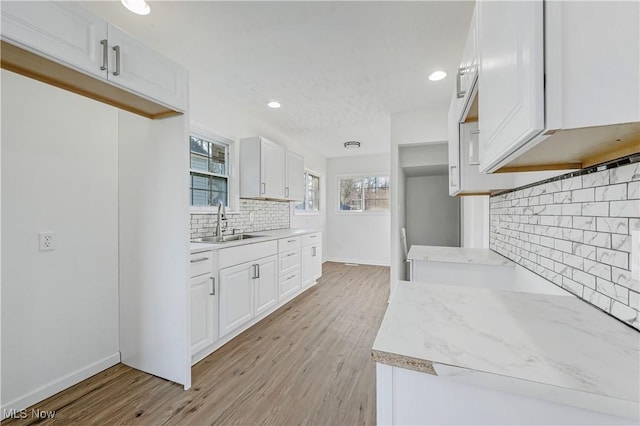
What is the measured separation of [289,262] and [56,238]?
2.17 m

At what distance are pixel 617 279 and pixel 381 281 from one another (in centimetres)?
384

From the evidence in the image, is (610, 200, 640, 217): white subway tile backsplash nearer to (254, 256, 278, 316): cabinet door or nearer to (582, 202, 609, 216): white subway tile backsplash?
(582, 202, 609, 216): white subway tile backsplash

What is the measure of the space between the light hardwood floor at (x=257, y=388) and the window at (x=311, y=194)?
3.08m

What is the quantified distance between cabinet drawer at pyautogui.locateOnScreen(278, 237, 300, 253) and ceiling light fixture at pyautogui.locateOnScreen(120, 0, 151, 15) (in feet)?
7.48

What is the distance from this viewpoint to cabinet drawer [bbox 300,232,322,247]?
3738mm

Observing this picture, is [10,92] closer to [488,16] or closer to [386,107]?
[488,16]

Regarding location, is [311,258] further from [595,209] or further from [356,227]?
[595,209]

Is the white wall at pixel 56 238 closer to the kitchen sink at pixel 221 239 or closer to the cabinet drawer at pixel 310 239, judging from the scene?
the kitchen sink at pixel 221 239

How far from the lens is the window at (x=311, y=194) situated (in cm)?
546

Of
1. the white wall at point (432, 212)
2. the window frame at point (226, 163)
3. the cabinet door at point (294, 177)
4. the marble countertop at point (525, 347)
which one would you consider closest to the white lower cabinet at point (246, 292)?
the window frame at point (226, 163)

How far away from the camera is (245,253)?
2.55 metres

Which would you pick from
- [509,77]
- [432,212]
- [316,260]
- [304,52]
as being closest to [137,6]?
[304,52]

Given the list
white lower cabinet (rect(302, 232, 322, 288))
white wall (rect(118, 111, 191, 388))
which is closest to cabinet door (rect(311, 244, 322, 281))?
white lower cabinet (rect(302, 232, 322, 288))

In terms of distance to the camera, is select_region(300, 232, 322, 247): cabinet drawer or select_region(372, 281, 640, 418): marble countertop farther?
select_region(300, 232, 322, 247): cabinet drawer
